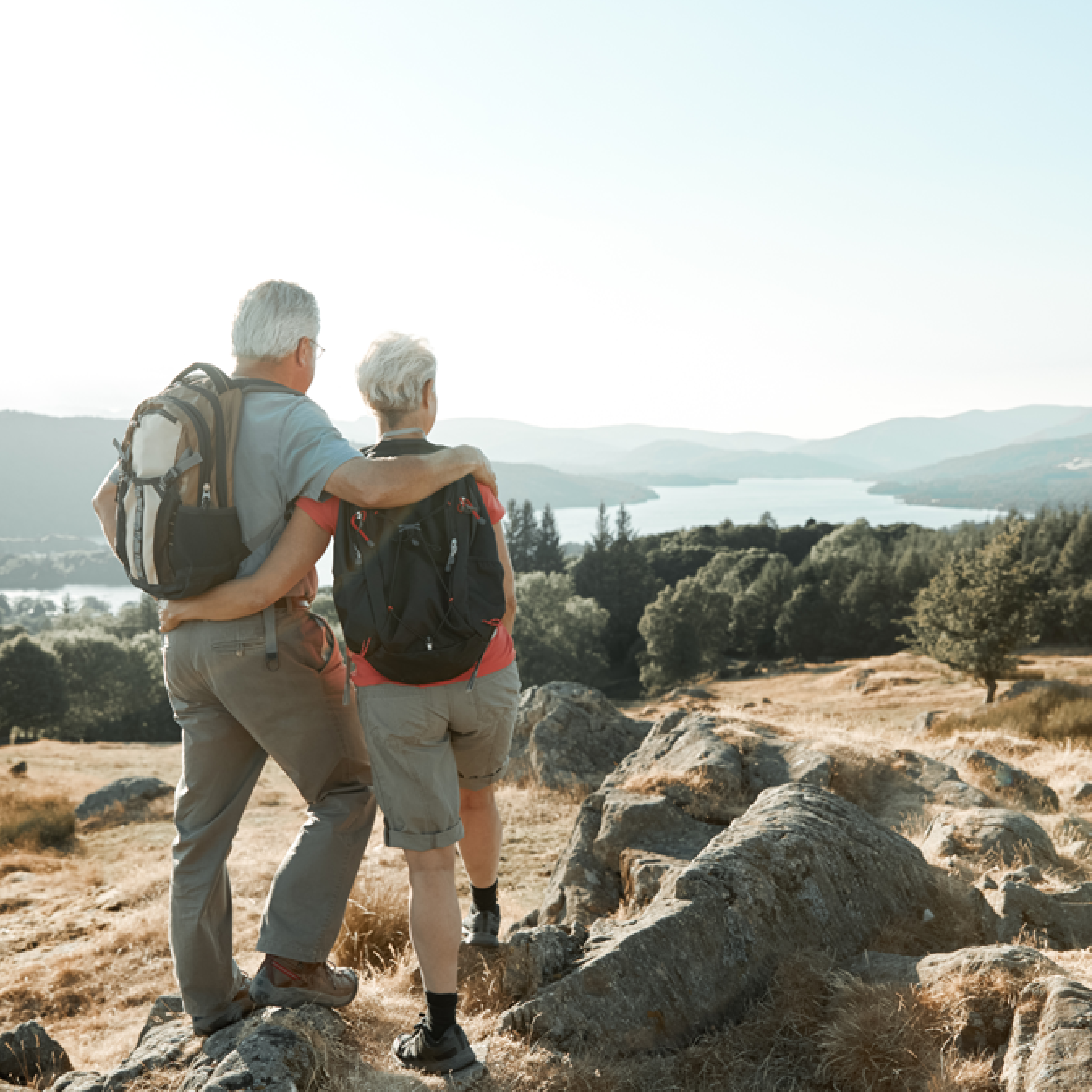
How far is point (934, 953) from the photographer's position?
3486 millimetres

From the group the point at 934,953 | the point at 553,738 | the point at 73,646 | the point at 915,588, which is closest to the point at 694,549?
the point at 915,588

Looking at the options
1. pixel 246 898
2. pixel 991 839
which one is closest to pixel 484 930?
pixel 246 898

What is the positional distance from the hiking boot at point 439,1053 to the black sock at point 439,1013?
0.01 m

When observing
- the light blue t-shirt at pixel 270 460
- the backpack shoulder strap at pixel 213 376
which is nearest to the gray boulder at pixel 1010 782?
the light blue t-shirt at pixel 270 460

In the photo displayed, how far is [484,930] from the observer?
12.8 ft

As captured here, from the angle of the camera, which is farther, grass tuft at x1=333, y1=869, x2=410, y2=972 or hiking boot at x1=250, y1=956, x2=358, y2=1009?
grass tuft at x1=333, y1=869, x2=410, y2=972

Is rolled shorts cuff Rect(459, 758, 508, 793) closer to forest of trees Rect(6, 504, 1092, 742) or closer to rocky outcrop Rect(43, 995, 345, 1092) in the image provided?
rocky outcrop Rect(43, 995, 345, 1092)

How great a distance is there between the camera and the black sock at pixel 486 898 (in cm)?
385

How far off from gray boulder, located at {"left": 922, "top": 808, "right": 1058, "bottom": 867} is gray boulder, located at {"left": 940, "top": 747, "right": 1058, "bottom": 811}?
219 centimetres

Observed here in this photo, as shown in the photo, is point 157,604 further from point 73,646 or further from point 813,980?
point 73,646

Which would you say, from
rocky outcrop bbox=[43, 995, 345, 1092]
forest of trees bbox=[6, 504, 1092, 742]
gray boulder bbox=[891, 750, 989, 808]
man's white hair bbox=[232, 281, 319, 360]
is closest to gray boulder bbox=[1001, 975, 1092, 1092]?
rocky outcrop bbox=[43, 995, 345, 1092]

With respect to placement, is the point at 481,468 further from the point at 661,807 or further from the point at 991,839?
the point at 991,839

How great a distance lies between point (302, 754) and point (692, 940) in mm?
1741

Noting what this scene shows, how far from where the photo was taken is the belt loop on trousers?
9.36ft
